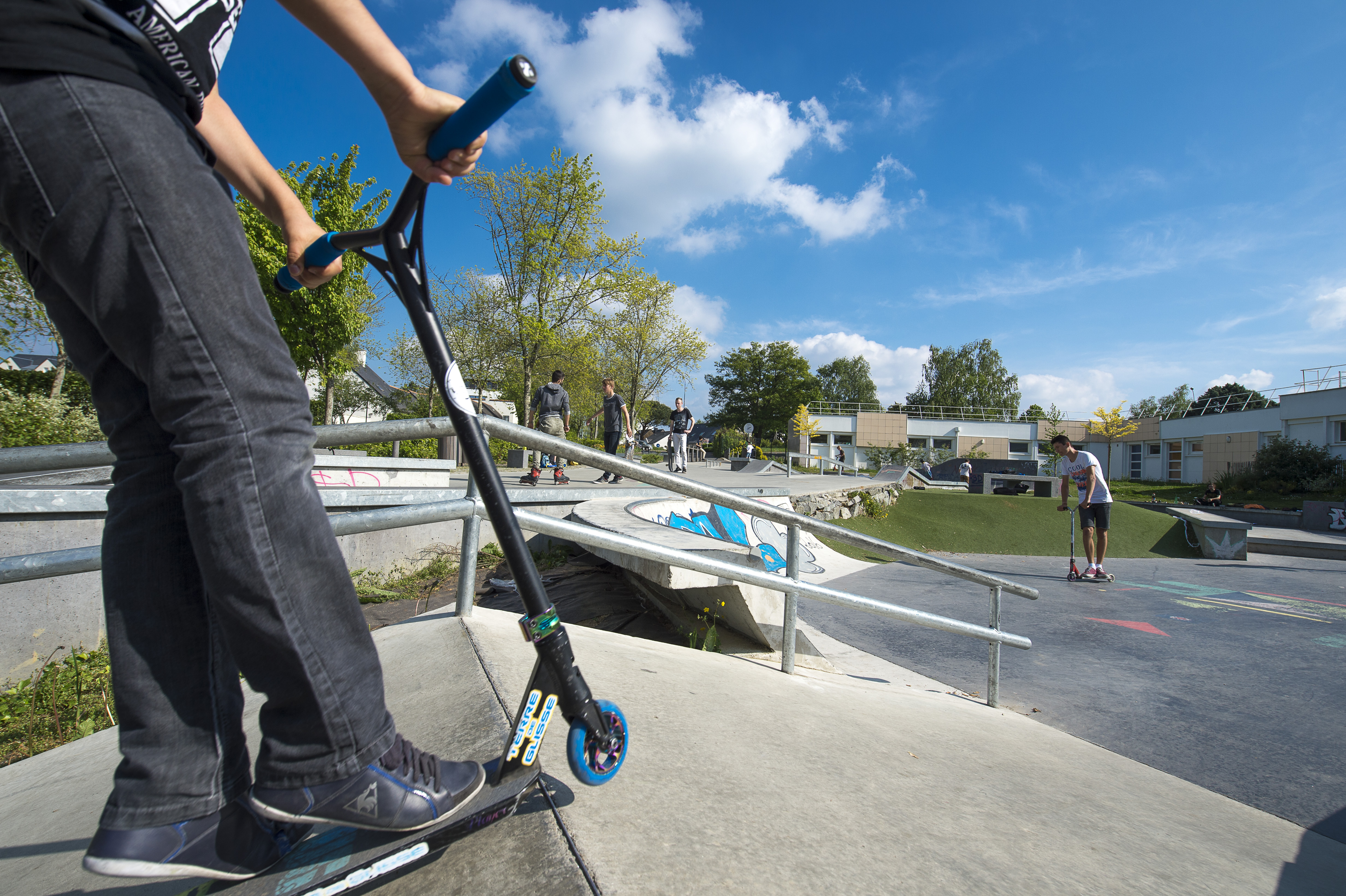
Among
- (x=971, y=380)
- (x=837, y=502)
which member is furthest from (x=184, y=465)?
(x=971, y=380)

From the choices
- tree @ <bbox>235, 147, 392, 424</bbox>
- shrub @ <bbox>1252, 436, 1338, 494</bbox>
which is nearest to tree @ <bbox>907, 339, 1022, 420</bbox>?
shrub @ <bbox>1252, 436, 1338, 494</bbox>

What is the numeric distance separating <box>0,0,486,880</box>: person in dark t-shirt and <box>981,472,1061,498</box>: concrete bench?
18902 millimetres

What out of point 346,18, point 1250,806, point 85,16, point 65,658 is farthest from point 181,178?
point 65,658

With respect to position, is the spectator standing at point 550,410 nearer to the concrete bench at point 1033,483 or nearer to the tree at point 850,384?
the concrete bench at point 1033,483

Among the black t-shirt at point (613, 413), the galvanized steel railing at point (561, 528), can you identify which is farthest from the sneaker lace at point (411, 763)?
the black t-shirt at point (613, 413)

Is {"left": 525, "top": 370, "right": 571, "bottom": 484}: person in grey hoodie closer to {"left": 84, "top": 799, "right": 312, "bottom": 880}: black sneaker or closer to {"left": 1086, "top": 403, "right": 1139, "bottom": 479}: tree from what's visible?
{"left": 84, "top": 799, "right": 312, "bottom": 880}: black sneaker

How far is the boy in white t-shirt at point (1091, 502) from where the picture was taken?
28.2 ft

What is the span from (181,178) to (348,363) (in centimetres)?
2389

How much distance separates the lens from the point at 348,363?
22000mm

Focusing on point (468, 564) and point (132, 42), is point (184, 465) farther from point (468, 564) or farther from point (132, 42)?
point (468, 564)

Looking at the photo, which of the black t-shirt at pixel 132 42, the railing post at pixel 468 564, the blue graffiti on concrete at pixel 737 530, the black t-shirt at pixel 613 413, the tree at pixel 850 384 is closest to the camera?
the black t-shirt at pixel 132 42

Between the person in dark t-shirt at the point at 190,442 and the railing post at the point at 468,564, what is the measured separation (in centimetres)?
123

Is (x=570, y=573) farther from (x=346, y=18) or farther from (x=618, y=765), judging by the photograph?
(x=346, y=18)

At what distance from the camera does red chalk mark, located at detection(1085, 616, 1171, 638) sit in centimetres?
545
